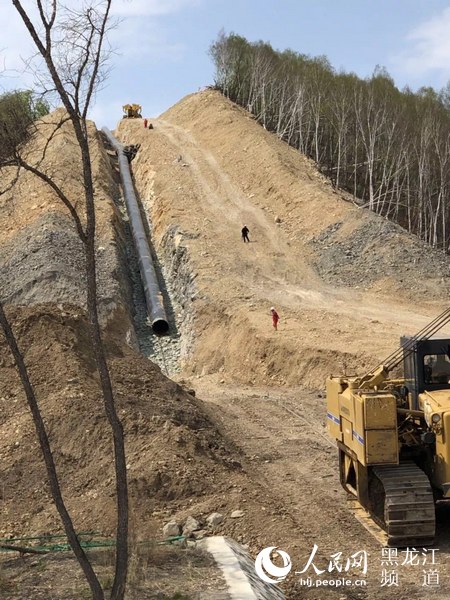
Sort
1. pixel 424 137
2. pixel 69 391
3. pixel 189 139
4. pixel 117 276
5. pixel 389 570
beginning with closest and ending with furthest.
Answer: pixel 389 570 < pixel 69 391 < pixel 117 276 < pixel 424 137 < pixel 189 139

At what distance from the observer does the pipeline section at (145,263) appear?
94.1ft

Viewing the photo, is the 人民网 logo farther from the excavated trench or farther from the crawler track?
the excavated trench

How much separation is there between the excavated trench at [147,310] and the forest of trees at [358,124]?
14.2 meters

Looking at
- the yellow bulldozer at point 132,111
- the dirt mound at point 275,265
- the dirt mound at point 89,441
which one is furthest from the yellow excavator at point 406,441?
the yellow bulldozer at point 132,111

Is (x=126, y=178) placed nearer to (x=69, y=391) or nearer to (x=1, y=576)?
(x=69, y=391)

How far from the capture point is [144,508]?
10.5m

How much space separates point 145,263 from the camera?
33.3 metres

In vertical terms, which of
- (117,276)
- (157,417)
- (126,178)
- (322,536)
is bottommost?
(322,536)

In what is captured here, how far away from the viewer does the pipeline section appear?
28.7 metres

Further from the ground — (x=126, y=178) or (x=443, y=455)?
(x=126, y=178)

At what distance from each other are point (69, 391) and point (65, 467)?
1.98 meters

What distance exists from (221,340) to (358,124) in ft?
89.5

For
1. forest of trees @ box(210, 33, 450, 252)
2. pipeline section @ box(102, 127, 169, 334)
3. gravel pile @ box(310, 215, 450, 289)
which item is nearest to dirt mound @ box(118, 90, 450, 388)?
gravel pile @ box(310, 215, 450, 289)

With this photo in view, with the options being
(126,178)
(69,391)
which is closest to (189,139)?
(126,178)
